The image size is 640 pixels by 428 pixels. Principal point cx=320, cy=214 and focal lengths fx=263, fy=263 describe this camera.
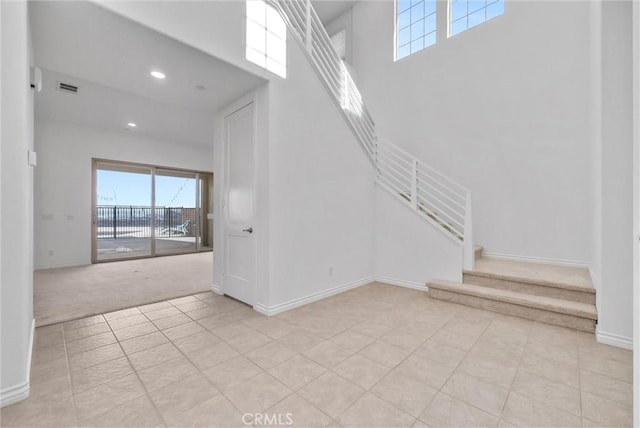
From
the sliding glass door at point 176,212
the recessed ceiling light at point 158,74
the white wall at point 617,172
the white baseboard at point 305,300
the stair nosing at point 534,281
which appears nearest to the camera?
the white wall at point 617,172

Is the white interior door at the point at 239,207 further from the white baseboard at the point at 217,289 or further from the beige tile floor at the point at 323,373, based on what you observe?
the beige tile floor at the point at 323,373

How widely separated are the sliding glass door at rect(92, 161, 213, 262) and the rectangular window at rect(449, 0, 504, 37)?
7.20 m

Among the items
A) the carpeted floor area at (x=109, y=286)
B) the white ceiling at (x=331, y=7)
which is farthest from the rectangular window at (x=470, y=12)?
the carpeted floor area at (x=109, y=286)

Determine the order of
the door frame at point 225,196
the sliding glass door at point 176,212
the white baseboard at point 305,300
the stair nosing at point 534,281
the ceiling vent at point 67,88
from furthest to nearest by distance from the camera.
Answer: the sliding glass door at point 176,212 → the ceiling vent at point 67,88 → the door frame at point 225,196 → the white baseboard at point 305,300 → the stair nosing at point 534,281

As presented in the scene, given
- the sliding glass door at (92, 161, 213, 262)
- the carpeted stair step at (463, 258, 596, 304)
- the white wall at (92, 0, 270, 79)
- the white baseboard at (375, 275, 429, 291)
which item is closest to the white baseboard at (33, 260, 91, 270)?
the sliding glass door at (92, 161, 213, 262)

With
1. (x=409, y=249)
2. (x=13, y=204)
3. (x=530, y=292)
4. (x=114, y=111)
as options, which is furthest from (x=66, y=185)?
(x=530, y=292)

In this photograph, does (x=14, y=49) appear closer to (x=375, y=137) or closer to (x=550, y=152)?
(x=375, y=137)

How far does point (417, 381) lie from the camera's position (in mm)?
1728

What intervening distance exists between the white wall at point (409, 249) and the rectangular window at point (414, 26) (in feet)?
10.7

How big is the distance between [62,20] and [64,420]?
2.58 meters

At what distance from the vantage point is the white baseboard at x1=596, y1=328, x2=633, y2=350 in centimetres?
212

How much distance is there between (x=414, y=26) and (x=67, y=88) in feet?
20.3

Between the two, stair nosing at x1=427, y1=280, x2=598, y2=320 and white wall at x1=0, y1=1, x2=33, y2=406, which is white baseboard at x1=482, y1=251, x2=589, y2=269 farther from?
white wall at x1=0, y1=1, x2=33, y2=406

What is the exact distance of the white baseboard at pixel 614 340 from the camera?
2125mm
